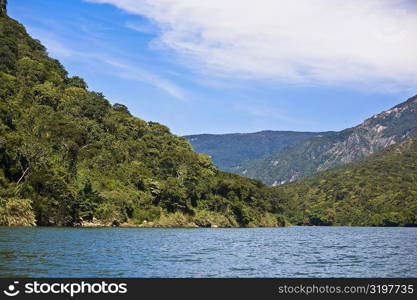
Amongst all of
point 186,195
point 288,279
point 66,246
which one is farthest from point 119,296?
point 186,195

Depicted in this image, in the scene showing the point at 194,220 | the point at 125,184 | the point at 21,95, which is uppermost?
the point at 21,95

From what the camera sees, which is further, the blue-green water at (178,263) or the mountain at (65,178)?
the mountain at (65,178)

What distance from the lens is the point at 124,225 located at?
160 metres

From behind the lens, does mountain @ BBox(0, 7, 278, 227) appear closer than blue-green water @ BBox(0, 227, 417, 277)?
No

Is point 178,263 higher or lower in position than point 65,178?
lower

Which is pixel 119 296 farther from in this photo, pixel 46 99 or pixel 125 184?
pixel 46 99

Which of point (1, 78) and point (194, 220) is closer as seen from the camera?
point (1, 78)

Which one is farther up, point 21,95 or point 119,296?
point 21,95

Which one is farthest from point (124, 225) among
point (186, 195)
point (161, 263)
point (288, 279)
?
point (288, 279)

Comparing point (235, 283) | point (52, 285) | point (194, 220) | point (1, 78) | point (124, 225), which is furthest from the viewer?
point (194, 220)

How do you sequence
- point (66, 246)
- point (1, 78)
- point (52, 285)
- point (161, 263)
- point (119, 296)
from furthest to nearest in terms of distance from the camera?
1. point (1, 78)
2. point (66, 246)
3. point (161, 263)
4. point (52, 285)
5. point (119, 296)

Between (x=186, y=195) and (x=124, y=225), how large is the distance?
39.5 m

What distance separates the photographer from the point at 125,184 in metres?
182

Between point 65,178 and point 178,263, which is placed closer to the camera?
point 178,263
